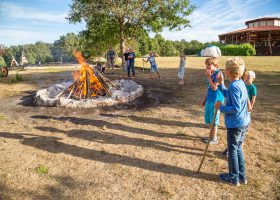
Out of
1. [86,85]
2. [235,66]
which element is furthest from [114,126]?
[235,66]

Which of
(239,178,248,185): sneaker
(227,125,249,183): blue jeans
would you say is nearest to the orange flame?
(227,125,249,183): blue jeans

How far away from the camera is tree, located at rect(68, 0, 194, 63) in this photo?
1744 cm

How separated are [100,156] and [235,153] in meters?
2.78

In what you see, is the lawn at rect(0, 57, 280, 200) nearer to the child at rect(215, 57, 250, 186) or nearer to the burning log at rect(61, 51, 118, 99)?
the child at rect(215, 57, 250, 186)

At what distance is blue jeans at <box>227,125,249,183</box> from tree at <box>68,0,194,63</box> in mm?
15458

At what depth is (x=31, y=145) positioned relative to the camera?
5512 mm

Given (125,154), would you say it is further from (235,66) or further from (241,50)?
(241,50)

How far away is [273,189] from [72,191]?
334 cm

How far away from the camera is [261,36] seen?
4166cm

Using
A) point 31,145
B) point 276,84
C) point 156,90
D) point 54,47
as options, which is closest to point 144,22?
point 156,90

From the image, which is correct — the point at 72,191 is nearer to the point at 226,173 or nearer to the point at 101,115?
the point at 226,173

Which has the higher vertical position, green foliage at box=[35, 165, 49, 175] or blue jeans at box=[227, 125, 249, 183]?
blue jeans at box=[227, 125, 249, 183]

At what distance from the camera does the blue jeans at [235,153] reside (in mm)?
3775

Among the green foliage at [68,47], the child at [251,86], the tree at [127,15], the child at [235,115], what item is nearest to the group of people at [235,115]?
the child at [235,115]
